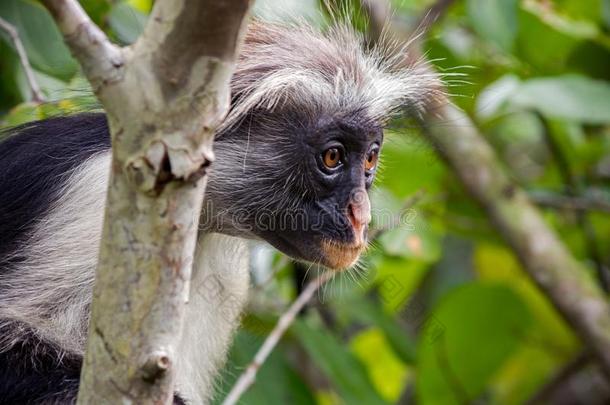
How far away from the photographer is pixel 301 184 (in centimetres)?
373

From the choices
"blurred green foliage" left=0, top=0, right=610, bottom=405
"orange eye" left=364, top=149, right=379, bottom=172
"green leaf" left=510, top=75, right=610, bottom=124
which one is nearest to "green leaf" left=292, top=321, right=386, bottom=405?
"blurred green foliage" left=0, top=0, right=610, bottom=405

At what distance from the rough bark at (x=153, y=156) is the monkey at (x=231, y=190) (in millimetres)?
1055

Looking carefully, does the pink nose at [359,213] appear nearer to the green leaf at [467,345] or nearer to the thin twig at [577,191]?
the green leaf at [467,345]

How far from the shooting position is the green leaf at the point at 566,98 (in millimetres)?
4957

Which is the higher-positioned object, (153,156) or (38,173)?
(153,156)

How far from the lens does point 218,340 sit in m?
4.32

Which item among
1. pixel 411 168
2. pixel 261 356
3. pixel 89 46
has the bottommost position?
pixel 411 168

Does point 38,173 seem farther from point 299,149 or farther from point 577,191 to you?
point 577,191

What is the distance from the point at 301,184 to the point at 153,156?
1.72 m

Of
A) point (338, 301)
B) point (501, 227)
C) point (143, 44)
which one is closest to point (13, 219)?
point (143, 44)

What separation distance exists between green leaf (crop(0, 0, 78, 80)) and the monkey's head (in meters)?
0.87

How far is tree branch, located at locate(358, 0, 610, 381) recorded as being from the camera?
5.22m
